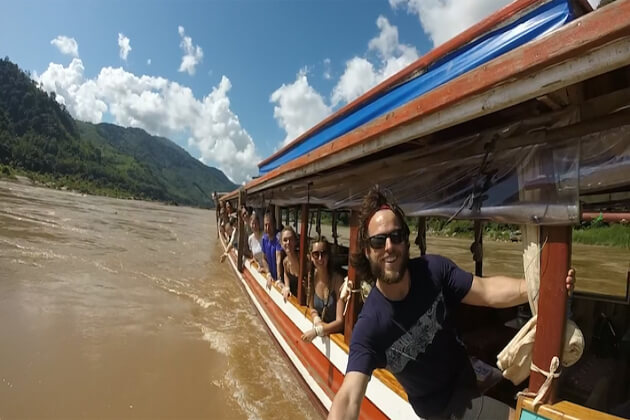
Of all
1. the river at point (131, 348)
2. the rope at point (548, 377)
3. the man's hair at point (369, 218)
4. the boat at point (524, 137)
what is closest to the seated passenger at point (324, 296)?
the boat at point (524, 137)

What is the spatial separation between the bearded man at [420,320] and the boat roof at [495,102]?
1.14 feet

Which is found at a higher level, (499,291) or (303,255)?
(499,291)

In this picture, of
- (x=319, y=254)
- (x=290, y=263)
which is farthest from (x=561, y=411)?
(x=290, y=263)

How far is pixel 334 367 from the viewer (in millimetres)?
3012

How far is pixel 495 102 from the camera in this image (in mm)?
1370

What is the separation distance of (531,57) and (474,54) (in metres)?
0.77

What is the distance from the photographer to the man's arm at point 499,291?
5.33 ft

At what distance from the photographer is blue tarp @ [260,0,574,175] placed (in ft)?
4.99

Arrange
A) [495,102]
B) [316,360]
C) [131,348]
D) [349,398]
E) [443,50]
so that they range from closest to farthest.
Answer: [495,102]
[349,398]
[443,50]
[316,360]
[131,348]

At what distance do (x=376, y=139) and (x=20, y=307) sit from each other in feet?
21.1

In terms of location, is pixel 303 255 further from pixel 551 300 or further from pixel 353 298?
pixel 551 300

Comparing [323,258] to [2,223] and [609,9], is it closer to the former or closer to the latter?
[609,9]

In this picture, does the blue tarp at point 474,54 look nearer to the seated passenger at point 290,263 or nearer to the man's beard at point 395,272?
the man's beard at point 395,272

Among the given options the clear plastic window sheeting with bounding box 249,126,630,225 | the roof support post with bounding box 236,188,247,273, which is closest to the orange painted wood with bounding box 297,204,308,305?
the clear plastic window sheeting with bounding box 249,126,630,225
